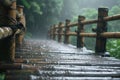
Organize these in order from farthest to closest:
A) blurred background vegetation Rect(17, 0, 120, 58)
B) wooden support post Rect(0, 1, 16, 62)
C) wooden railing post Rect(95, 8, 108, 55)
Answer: blurred background vegetation Rect(17, 0, 120, 58)
wooden railing post Rect(95, 8, 108, 55)
wooden support post Rect(0, 1, 16, 62)

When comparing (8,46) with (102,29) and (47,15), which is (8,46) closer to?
(102,29)

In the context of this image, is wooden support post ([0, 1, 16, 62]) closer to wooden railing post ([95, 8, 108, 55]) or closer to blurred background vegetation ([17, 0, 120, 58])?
wooden railing post ([95, 8, 108, 55])

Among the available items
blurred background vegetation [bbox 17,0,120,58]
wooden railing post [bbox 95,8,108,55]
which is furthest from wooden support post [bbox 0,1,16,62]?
blurred background vegetation [bbox 17,0,120,58]

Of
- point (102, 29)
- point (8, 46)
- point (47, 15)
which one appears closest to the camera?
point (8, 46)

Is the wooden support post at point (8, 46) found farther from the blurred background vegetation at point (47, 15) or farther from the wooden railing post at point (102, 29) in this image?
the blurred background vegetation at point (47, 15)

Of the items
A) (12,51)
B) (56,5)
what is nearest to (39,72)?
(12,51)

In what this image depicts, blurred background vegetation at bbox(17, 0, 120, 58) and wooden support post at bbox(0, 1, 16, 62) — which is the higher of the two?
blurred background vegetation at bbox(17, 0, 120, 58)

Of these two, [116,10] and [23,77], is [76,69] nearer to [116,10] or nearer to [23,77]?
[23,77]

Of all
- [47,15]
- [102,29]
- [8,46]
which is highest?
[47,15]

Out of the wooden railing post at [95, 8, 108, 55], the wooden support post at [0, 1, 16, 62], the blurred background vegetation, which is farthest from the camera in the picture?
the blurred background vegetation

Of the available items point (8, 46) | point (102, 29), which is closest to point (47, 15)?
point (102, 29)

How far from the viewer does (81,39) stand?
6586mm

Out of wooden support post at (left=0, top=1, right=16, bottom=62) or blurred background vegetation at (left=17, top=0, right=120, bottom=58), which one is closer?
wooden support post at (left=0, top=1, right=16, bottom=62)

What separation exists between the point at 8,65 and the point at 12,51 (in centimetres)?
30
